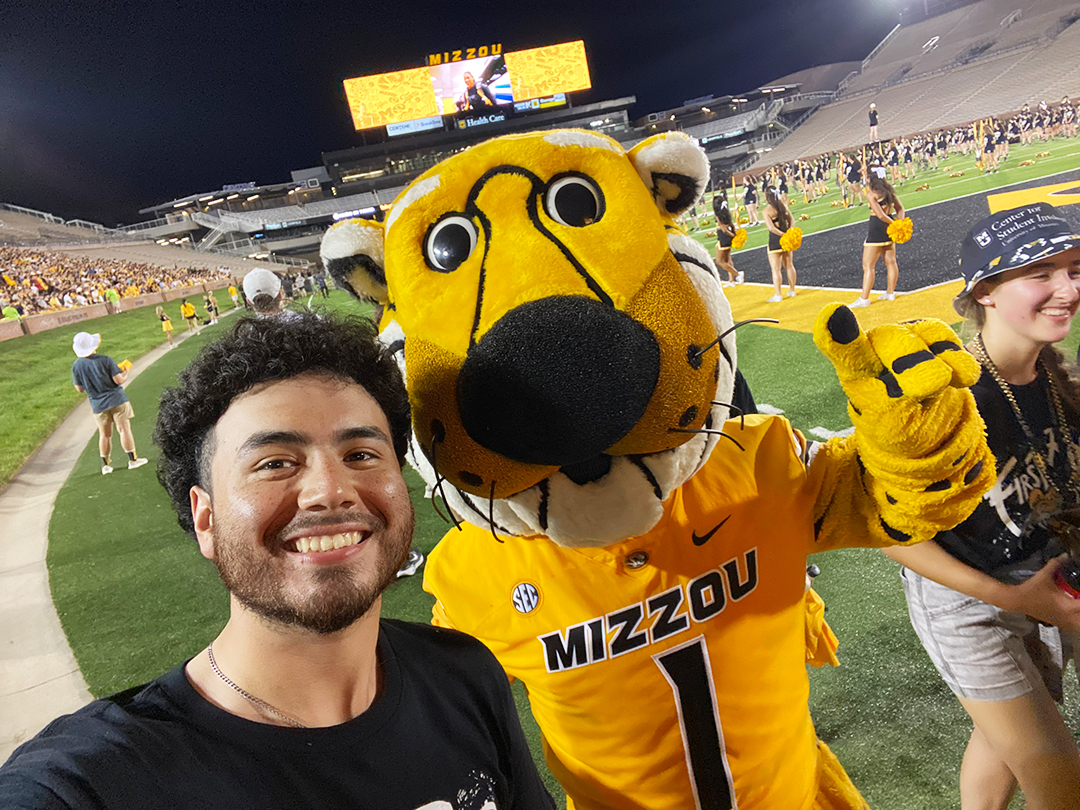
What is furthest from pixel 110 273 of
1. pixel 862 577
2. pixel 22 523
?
pixel 862 577

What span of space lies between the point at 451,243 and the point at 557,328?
0.28m

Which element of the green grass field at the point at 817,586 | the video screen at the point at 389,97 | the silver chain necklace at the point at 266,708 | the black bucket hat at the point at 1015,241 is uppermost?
the video screen at the point at 389,97

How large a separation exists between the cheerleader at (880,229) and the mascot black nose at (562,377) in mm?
7815

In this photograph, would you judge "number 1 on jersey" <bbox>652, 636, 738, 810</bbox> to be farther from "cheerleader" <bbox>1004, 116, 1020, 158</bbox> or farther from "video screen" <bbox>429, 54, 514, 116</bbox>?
"video screen" <bbox>429, 54, 514, 116</bbox>

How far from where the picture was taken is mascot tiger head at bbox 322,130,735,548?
2.98ft

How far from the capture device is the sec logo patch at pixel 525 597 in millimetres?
1271

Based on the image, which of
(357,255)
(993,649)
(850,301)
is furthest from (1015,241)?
(850,301)

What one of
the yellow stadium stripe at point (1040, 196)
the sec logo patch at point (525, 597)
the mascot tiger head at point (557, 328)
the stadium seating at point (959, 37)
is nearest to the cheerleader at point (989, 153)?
the yellow stadium stripe at point (1040, 196)

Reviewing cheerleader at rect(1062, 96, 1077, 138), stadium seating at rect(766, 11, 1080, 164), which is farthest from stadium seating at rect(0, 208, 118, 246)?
stadium seating at rect(766, 11, 1080, 164)

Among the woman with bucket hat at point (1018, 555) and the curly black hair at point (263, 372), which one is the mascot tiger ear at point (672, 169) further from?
the woman with bucket hat at point (1018, 555)

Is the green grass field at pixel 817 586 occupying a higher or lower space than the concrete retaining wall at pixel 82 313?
lower

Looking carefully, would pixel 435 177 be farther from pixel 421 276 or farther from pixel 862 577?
pixel 862 577

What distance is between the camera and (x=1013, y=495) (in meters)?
1.77

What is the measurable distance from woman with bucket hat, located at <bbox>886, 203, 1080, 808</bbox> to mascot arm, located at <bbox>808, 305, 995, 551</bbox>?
2.37ft
